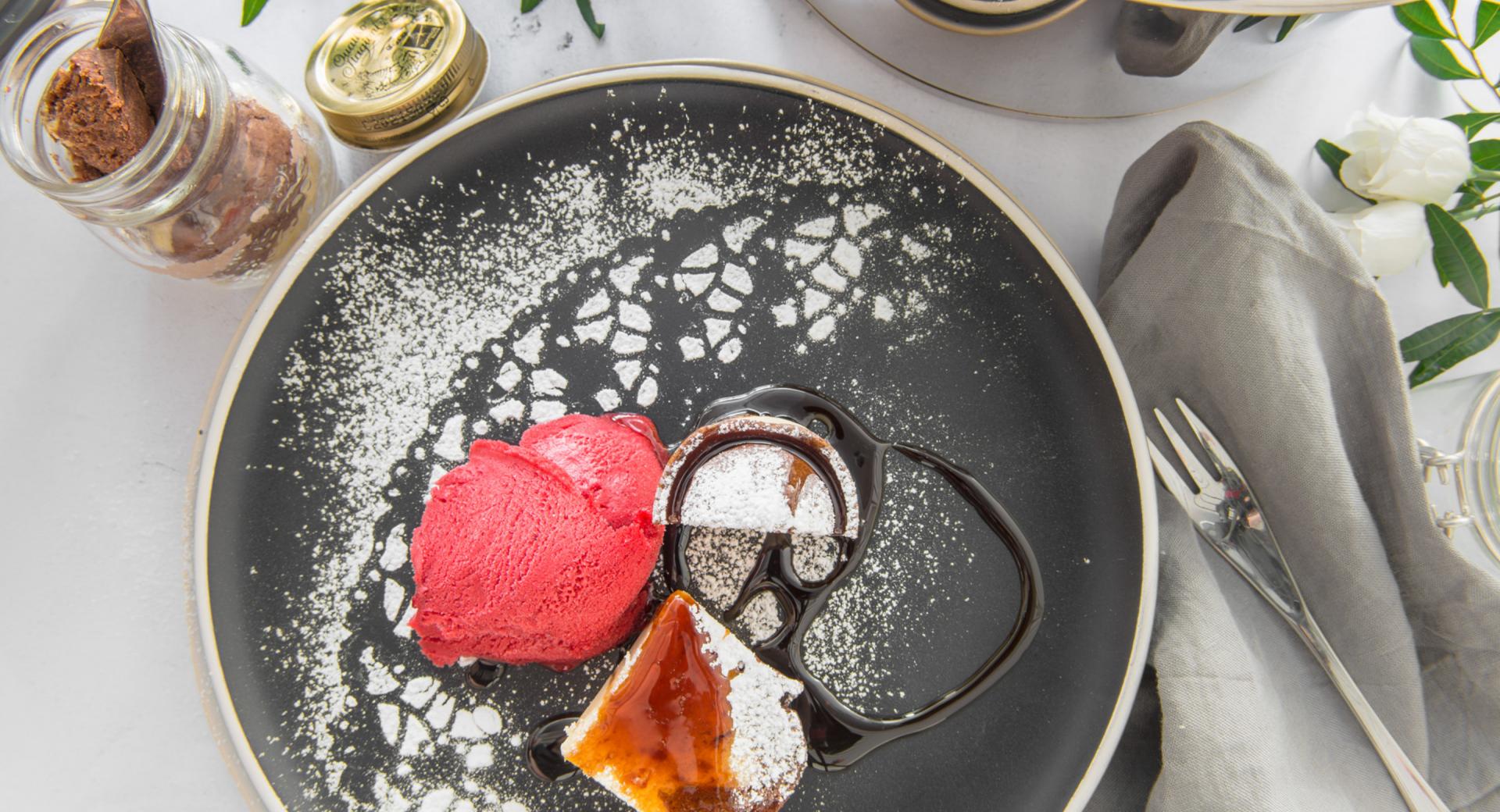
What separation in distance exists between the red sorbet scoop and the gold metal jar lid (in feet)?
1.15

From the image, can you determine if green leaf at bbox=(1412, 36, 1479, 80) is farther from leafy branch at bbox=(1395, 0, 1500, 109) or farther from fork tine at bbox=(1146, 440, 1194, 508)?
fork tine at bbox=(1146, 440, 1194, 508)

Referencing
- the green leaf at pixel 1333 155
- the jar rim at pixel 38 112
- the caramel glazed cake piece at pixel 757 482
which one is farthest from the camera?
the green leaf at pixel 1333 155

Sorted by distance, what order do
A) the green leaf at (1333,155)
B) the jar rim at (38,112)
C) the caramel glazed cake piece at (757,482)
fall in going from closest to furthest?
1. the jar rim at (38,112)
2. the caramel glazed cake piece at (757,482)
3. the green leaf at (1333,155)

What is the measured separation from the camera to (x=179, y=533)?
97 centimetres

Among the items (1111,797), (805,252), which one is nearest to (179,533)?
(805,252)

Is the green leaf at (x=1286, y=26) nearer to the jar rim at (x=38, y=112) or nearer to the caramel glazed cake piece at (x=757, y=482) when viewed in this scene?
the caramel glazed cake piece at (x=757, y=482)

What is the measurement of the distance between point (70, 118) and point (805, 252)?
A: 72cm

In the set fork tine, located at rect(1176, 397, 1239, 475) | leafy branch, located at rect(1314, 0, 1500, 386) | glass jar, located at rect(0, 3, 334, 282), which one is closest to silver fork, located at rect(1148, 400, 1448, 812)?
fork tine, located at rect(1176, 397, 1239, 475)

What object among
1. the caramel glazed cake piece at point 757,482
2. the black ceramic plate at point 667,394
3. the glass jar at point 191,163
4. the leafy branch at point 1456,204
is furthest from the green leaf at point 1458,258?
the glass jar at point 191,163

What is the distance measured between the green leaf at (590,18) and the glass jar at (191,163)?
1.07ft

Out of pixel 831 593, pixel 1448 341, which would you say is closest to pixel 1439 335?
pixel 1448 341

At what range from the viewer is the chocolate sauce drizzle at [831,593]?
91 centimetres

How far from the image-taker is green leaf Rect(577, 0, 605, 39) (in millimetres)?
930

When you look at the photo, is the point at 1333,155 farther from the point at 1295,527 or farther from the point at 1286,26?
the point at 1295,527
